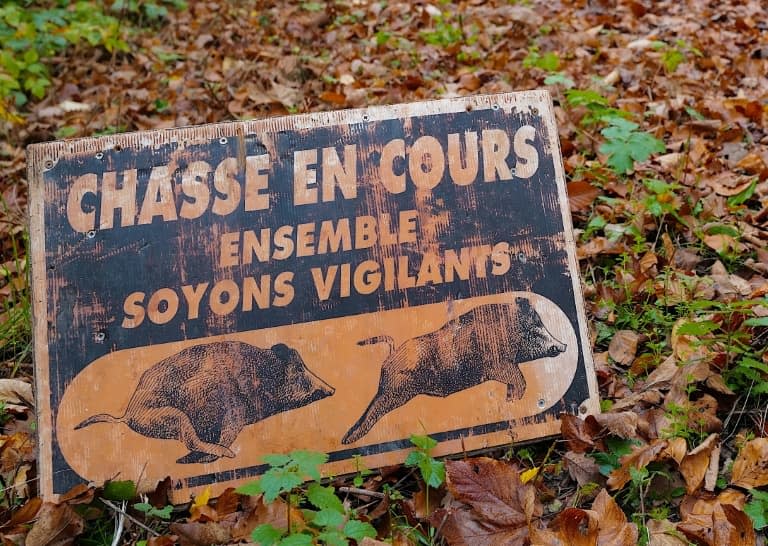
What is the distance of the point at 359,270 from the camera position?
1.67 metres

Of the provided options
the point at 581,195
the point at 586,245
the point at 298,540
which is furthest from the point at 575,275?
the point at 298,540

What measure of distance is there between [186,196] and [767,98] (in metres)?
2.68

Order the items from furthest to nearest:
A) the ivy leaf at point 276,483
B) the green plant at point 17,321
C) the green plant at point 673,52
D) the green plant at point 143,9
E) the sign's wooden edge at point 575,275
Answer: the green plant at point 143,9 < the green plant at point 673,52 < the green plant at point 17,321 < the sign's wooden edge at point 575,275 < the ivy leaf at point 276,483

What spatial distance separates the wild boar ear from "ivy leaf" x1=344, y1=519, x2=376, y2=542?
1.60 feet

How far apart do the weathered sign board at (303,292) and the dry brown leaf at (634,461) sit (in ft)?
0.64

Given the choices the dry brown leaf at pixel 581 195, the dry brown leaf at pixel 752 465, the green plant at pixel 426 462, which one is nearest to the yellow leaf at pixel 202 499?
the green plant at pixel 426 462

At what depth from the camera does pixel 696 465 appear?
145cm

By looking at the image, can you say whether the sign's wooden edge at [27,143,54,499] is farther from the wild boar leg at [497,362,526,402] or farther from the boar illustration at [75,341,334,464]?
the wild boar leg at [497,362,526,402]

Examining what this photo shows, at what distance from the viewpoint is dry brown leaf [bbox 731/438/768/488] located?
141 cm

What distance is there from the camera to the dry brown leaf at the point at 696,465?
55.9 inches

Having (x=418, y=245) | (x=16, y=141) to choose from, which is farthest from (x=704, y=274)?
(x=16, y=141)

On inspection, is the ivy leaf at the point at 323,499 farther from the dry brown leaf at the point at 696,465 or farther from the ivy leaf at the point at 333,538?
the dry brown leaf at the point at 696,465

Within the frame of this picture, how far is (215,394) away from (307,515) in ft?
1.30

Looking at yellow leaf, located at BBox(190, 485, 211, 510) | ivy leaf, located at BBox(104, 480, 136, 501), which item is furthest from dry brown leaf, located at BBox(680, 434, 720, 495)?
ivy leaf, located at BBox(104, 480, 136, 501)
